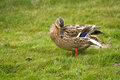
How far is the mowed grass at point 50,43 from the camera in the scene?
18.8 feet

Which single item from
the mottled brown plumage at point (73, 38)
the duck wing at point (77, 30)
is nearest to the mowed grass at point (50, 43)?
the mottled brown plumage at point (73, 38)

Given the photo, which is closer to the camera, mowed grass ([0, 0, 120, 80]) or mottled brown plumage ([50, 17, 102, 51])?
mowed grass ([0, 0, 120, 80])

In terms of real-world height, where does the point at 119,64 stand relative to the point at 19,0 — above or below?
below

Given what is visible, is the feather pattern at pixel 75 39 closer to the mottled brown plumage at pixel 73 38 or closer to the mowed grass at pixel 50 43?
the mottled brown plumage at pixel 73 38

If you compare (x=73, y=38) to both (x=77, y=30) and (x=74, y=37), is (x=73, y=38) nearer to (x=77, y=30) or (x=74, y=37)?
(x=74, y=37)

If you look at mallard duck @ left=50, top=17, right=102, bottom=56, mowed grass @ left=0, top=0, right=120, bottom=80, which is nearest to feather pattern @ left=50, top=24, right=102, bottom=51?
mallard duck @ left=50, top=17, right=102, bottom=56

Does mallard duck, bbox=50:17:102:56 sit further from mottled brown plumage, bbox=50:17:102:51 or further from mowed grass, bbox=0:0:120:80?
mowed grass, bbox=0:0:120:80

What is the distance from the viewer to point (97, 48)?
25.6 ft

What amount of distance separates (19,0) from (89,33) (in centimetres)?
706

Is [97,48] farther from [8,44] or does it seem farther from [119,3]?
[119,3]

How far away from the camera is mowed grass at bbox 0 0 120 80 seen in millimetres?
5719

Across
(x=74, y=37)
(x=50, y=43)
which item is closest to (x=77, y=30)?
(x=74, y=37)

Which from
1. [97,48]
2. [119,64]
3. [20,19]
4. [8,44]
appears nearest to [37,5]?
[20,19]

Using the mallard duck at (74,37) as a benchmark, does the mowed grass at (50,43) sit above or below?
below
